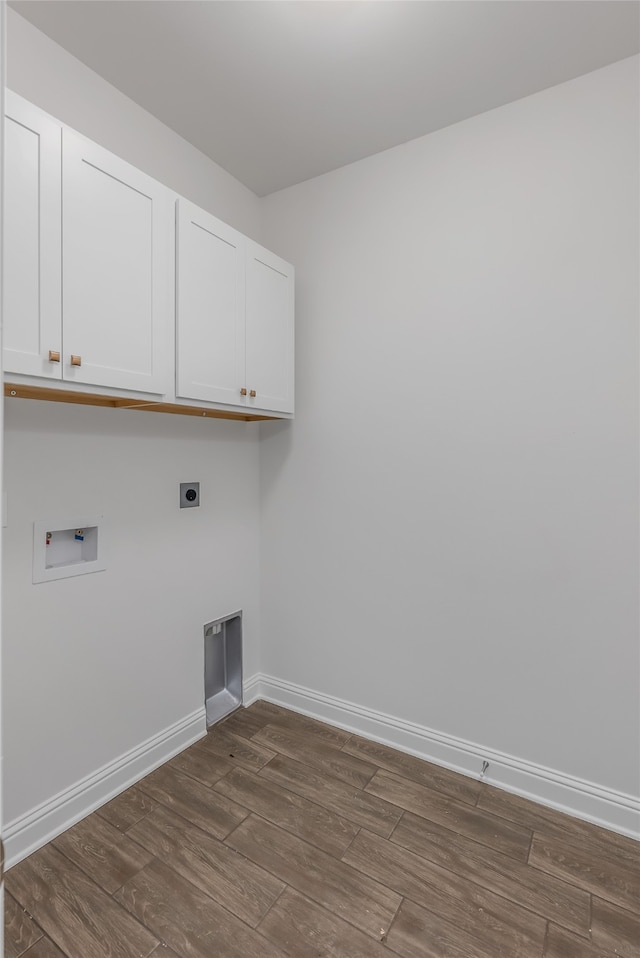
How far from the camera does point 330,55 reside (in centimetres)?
181

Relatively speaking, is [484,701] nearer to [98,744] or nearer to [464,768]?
[464,768]

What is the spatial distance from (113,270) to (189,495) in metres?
1.02

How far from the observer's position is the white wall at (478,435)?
186cm

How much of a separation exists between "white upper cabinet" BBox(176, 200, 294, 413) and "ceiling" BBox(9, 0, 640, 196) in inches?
20.4

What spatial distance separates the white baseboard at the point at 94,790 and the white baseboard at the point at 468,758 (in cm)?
47

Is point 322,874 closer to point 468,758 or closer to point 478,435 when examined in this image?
point 468,758

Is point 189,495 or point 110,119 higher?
point 110,119

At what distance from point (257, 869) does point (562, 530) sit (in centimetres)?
160

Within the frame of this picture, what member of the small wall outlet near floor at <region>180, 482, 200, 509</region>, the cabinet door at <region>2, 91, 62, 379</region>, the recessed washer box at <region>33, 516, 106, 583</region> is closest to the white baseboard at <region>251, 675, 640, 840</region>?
the small wall outlet near floor at <region>180, 482, 200, 509</region>

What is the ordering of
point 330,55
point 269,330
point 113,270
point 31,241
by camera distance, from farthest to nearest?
point 269,330, point 330,55, point 113,270, point 31,241

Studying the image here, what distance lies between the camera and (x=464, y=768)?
214cm

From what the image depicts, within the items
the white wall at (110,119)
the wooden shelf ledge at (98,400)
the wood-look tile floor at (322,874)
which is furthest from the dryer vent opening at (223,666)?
the white wall at (110,119)

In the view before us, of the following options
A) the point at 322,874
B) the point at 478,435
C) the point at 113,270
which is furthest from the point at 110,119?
the point at 322,874

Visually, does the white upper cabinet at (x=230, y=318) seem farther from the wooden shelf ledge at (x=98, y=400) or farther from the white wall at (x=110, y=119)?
the white wall at (x=110, y=119)
